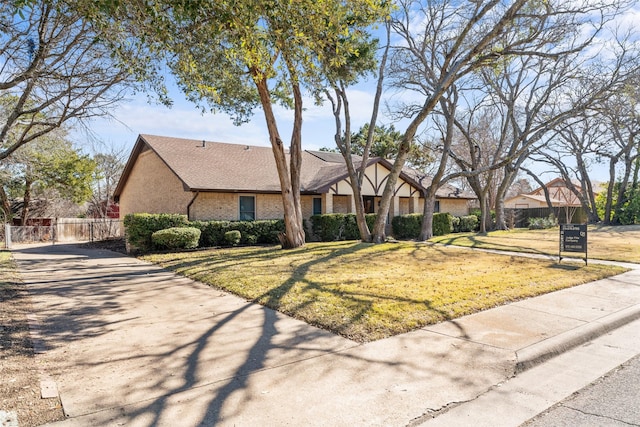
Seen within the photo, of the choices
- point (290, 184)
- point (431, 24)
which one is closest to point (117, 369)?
point (290, 184)

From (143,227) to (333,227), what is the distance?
28.1 ft

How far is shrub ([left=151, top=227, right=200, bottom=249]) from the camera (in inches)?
607

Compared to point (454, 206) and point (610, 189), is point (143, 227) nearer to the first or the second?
point (454, 206)

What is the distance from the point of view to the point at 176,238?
15531 millimetres

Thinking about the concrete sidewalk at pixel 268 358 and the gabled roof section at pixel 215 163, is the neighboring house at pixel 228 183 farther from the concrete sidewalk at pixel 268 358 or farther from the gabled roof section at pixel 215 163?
the concrete sidewalk at pixel 268 358

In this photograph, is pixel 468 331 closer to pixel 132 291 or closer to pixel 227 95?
pixel 132 291

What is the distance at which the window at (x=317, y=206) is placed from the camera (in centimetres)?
2252

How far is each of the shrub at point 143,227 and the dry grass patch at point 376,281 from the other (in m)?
1.71

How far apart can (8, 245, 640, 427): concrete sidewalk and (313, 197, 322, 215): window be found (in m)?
14.9

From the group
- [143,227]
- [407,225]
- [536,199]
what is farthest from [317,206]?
[536,199]

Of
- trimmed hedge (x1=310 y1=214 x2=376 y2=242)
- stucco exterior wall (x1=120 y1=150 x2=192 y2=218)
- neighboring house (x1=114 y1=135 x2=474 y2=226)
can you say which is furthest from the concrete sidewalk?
trimmed hedge (x1=310 y1=214 x2=376 y2=242)

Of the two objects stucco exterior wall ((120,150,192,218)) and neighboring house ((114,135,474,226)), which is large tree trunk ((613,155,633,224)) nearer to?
neighboring house ((114,135,474,226))

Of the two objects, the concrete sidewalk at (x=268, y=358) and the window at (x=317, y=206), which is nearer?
the concrete sidewalk at (x=268, y=358)

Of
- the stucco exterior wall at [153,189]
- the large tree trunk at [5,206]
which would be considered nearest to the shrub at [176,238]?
the stucco exterior wall at [153,189]
